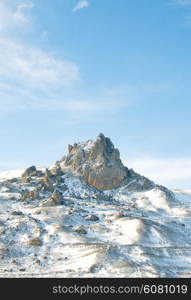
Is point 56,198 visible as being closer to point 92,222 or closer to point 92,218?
point 92,218

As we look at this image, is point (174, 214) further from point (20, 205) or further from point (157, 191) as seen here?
point (20, 205)

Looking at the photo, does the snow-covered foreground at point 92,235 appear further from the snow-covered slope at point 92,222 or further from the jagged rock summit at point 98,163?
the jagged rock summit at point 98,163

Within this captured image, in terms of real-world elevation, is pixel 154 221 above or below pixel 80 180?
below

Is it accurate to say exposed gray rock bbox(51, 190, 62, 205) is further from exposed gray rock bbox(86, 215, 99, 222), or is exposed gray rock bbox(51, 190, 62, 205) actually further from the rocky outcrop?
the rocky outcrop

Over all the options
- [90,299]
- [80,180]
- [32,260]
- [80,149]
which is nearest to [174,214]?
[80,180]

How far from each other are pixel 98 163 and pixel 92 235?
4626cm

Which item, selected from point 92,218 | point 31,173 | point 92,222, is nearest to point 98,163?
point 31,173

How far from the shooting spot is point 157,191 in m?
126

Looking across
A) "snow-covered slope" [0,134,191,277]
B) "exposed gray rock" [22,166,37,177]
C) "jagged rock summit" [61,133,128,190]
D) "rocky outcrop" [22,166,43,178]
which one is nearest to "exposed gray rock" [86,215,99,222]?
"snow-covered slope" [0,134,191,277]

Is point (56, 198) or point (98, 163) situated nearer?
point (56, 198)

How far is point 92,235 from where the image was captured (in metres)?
86.2

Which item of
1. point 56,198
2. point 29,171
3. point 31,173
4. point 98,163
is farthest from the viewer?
point 29,171

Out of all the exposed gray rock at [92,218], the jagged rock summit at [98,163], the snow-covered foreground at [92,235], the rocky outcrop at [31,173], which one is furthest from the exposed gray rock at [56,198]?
the rocky outcrop at [31,173]

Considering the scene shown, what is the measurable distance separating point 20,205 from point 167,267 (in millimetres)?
42142
